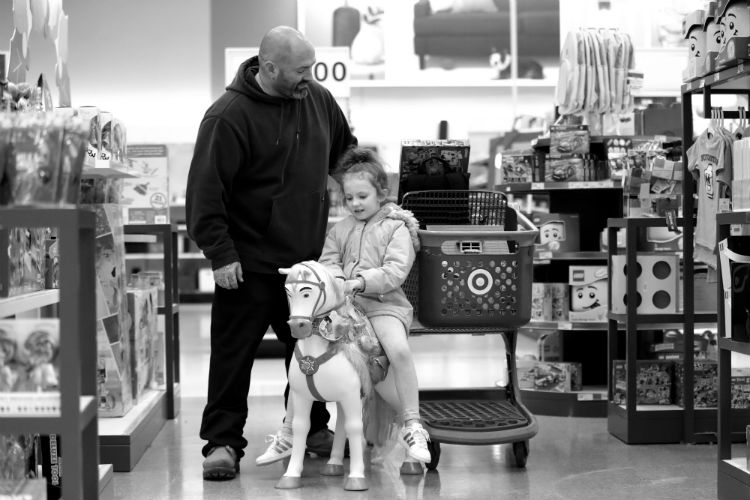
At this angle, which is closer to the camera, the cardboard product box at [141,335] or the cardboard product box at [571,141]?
the cardboard product box at [141,335]

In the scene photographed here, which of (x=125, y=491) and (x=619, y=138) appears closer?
(x=125, y=491)

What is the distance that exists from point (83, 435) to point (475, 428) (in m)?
1.92

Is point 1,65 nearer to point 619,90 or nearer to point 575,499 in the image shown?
point 575,499

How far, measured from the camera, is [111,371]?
14.0ft

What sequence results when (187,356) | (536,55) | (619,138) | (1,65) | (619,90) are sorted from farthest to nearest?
(536,55)
(187,356)
(619,90)
(619,138)
(1,65)

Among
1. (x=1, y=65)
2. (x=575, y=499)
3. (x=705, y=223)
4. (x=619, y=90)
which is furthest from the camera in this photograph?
(x=619, y=90)

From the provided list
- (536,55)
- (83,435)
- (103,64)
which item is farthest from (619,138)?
(103,64)

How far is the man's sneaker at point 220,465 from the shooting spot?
3904 mm

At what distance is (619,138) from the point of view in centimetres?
550

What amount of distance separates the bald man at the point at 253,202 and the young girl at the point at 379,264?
0.15 m

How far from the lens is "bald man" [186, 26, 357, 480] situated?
3918 millimetres

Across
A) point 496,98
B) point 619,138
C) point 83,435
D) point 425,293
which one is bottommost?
point 83,435

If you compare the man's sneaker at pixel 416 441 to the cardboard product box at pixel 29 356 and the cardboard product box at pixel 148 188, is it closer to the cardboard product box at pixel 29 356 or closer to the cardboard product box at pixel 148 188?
the cardboard product box at pixel 29 356

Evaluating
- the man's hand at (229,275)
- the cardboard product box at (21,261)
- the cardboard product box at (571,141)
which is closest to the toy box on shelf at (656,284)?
the cardboard product box at (571,141)
